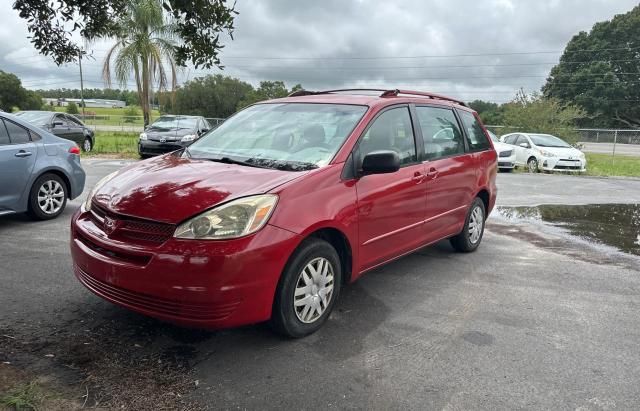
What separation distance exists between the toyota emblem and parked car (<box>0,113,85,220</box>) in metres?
3.66

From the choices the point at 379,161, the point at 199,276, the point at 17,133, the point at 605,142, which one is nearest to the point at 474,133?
the point at 379,161

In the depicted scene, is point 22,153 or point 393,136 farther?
point 22,153

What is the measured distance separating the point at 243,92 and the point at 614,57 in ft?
159

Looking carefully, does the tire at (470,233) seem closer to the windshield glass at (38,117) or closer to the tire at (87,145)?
the windshield glass at (38,117)

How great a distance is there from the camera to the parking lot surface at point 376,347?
2.95 metres

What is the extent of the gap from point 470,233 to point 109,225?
411 cm

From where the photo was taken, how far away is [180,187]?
3.44 meters

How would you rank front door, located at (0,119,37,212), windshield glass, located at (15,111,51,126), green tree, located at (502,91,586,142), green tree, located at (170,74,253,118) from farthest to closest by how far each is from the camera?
green tree, located at (170,74,253,118)
green tree, located at (502,91,586,142)
windshield glass, located at (15,111,51,126)
front door, located at (0,119,37,212)

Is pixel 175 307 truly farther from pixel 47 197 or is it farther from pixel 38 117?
pixel 38 117

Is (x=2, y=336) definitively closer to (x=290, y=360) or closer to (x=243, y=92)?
(x=290, y=360)

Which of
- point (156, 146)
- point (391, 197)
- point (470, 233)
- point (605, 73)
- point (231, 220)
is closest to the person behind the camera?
point (231, 220)

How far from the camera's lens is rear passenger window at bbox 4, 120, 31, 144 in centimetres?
643

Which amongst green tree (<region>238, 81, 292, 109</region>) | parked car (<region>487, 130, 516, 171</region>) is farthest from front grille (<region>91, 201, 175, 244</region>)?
green tree (<region>238, 81, 292, 109</region>)

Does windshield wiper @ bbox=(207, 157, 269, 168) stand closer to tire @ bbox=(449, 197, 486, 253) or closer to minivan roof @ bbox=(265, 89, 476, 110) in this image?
minivan roof @ bbox=(265, 89, 476, 110)
